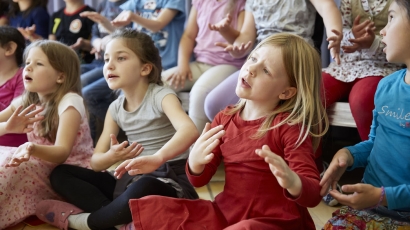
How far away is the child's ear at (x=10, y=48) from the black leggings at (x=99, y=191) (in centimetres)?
71

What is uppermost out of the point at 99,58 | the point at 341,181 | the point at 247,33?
the point at 247,33

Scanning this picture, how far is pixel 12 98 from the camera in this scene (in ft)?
6.19

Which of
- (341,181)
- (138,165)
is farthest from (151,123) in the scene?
(341,181)

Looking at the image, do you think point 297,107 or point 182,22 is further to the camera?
point 182,22

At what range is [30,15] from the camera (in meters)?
2.63

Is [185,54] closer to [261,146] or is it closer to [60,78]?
[60,78]

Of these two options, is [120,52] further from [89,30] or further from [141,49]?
[89,30]

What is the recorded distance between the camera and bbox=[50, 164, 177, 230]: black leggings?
4.24 ft

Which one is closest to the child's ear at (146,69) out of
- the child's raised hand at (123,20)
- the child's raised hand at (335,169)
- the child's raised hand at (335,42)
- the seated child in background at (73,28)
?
the child's raised hand at (123,20)

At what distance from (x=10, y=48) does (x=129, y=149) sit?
95 centimetres

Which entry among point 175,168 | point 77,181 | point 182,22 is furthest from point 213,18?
point 77,181

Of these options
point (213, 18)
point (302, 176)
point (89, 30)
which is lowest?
point (89, 30)

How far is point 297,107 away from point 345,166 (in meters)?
0.18

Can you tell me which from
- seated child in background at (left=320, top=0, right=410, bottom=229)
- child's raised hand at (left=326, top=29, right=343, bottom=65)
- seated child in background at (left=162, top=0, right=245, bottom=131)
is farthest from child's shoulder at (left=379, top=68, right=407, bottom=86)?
seated child in background at (left=162, top=0, right=245, bottom=131)
